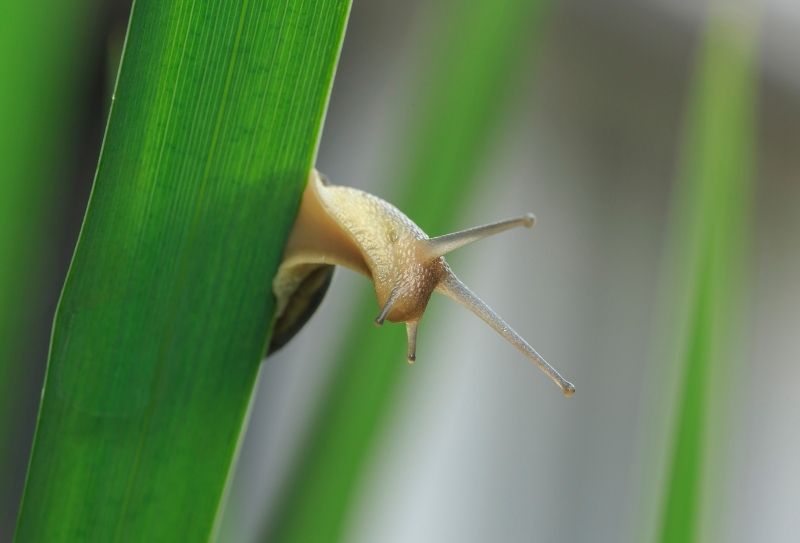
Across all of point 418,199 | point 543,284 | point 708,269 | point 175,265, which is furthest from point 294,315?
point 543,284

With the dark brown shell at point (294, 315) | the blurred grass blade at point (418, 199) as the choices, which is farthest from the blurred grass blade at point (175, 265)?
the blurred grass blade at point (418, 199)

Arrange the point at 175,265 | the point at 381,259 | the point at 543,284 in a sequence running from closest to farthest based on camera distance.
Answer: the point at 175,265 → the point at 381,259 → the point at 543,284

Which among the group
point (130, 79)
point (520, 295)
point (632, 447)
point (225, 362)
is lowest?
point (632, 447)

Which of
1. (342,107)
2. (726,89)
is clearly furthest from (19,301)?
(342,107)

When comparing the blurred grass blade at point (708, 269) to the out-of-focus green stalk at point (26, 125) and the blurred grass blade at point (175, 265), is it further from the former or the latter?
the out-of-focus green stalk at point (26, 125)

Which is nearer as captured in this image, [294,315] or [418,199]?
[294,315]

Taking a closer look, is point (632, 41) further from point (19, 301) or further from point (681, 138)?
point (19, 301)

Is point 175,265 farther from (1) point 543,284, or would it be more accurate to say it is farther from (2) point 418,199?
(1) point 543,284
